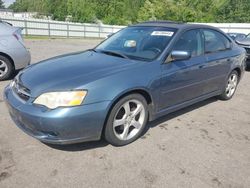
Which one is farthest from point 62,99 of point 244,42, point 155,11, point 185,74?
point 155,11

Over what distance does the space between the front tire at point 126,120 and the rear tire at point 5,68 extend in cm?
400

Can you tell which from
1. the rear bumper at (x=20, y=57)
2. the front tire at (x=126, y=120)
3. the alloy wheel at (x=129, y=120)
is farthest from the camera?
the rear bumper at (x=20, y=57)

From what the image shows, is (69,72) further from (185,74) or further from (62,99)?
(185,74)

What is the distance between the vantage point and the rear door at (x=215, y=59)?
4.61 metres

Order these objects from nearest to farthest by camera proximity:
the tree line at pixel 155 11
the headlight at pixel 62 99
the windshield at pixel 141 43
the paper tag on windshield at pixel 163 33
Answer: the headlight at pixel 62 99, the windshield at pixel 141 43, the paper tag on windshield at pixel 163 33, the tree line at pixel 155 11

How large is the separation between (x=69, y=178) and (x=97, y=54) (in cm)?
201

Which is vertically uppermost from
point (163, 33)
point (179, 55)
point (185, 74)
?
point (163, 33)

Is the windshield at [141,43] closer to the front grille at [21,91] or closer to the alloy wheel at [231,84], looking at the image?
the front grille at [21,91]

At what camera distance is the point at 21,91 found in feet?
10.8

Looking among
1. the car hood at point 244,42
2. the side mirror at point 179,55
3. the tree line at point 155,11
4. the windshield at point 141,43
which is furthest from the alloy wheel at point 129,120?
the tree line at point 155,11

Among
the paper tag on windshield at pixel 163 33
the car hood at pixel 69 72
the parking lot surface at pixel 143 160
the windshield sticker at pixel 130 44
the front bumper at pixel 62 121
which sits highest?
the paper tag on windshield at pixel 163 33

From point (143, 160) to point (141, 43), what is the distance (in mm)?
1801

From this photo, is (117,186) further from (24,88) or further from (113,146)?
(24,88)

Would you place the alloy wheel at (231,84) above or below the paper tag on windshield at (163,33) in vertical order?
below
